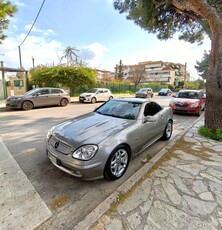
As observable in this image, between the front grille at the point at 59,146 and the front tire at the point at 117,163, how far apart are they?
688 millimetres

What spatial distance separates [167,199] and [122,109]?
84.9 inches

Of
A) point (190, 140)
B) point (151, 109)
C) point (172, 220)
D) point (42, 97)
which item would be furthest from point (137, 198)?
point (42, 97)

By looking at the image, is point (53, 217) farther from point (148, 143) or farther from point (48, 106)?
point (48, 106)

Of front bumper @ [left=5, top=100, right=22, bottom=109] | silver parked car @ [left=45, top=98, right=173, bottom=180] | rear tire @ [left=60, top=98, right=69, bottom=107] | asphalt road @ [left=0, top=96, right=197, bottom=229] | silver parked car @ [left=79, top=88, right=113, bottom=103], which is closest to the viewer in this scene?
asphalt road @ [left=0, top=96, right=197, bottom=229]

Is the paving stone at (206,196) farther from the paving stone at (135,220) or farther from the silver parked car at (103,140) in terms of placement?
the silver parked car at (103,140)

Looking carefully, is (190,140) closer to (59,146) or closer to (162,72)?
(59,146)

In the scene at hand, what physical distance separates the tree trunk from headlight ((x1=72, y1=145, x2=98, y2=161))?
466cm

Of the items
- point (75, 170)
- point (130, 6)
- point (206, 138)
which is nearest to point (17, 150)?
A: point (75, 170)

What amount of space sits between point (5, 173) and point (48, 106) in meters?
9.60

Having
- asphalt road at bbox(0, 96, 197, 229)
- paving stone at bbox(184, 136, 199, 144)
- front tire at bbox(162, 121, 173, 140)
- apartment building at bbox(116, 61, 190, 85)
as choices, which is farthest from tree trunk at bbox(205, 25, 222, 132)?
apartment building at bbox(116, 61, 190, 85)

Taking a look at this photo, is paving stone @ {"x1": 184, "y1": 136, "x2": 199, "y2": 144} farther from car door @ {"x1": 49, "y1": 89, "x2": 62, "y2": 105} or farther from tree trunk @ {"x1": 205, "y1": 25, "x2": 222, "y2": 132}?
car door @ {"x1": 49, "y1": 89, "x2": 62, "y2": 105}

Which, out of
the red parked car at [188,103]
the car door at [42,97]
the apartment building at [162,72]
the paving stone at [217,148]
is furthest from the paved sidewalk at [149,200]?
the apartment building at [162,72]

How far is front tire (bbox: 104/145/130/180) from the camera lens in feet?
9.02

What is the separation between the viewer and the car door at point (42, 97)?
10.8m
